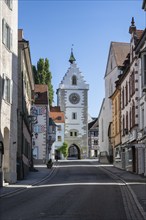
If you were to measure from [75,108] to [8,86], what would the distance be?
252 ft

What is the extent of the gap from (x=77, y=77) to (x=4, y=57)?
8126cm

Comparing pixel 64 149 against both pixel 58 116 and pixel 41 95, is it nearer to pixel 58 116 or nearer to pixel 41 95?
pixel 58 116

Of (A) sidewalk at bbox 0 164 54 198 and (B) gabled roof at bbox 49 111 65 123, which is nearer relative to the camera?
(A) sidewalk at bbox 0 164 54 198

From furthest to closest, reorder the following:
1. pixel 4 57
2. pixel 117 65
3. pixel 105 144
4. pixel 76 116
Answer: pixel 76 116 < pixel 105 144 < pixel 117 65 < pixel 4 57

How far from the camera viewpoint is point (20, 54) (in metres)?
36.4

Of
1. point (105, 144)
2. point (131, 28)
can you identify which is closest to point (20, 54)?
point (131, 28)

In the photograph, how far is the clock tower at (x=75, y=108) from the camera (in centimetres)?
10538

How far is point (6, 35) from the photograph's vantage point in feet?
97.1

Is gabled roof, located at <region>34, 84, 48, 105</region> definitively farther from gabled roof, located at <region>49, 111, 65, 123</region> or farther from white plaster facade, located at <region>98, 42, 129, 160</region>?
gabled roof, located at <region>49, 111, 65, 123</region>

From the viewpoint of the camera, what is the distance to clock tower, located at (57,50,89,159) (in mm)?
105375

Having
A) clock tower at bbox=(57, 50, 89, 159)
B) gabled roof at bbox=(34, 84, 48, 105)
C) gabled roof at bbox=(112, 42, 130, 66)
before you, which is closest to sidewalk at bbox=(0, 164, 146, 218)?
gabled roof at bbox=(112, 42, 130, 66)

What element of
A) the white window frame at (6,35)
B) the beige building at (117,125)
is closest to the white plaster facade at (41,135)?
the beige building at (117,125)

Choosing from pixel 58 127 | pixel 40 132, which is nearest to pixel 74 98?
pixel 58 127

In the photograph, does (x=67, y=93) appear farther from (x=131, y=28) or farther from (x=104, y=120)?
(x=131, y=28)
